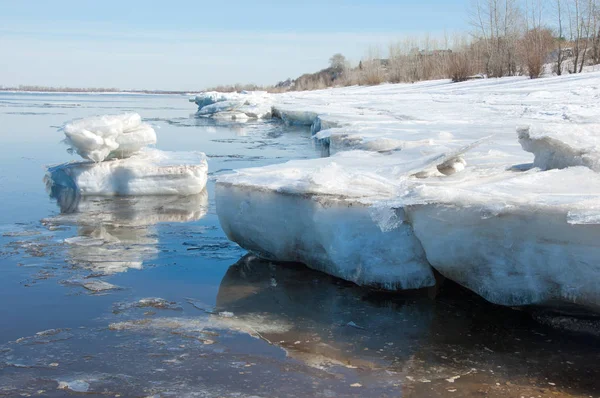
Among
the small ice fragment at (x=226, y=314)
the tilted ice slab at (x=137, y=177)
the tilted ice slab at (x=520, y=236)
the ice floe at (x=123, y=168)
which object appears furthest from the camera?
the tilted ice slab at (x=137, y=177)

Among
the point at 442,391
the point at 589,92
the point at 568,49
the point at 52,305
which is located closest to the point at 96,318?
the point at 52,305

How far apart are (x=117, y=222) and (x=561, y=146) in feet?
11.6

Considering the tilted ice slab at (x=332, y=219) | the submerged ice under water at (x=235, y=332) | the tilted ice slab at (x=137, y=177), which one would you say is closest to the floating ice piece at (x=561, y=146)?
the tilted ice slab at (x=332, y=219)

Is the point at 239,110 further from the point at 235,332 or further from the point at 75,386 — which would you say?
the point at 75,386

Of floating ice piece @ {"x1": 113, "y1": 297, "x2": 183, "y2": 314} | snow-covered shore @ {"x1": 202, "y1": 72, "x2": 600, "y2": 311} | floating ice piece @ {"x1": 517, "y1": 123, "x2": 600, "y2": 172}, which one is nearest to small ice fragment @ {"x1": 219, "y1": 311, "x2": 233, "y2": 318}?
floating ice piece @ {"x1": 113, "y1": 297, "x2": 183, "y2": 314}

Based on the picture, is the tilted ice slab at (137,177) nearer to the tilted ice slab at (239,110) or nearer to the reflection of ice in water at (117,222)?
the reflection of ice in water at (117,222)

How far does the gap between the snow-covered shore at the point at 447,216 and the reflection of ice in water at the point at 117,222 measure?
78 cm

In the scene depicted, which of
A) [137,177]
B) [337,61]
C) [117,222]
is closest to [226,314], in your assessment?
[117,222]

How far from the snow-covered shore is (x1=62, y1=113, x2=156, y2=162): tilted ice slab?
7.72 ft

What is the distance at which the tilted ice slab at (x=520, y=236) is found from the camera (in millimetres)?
2709

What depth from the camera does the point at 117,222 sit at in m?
5.38

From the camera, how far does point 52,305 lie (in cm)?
338

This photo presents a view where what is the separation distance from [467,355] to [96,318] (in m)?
1.80

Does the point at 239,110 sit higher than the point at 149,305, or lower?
higher
